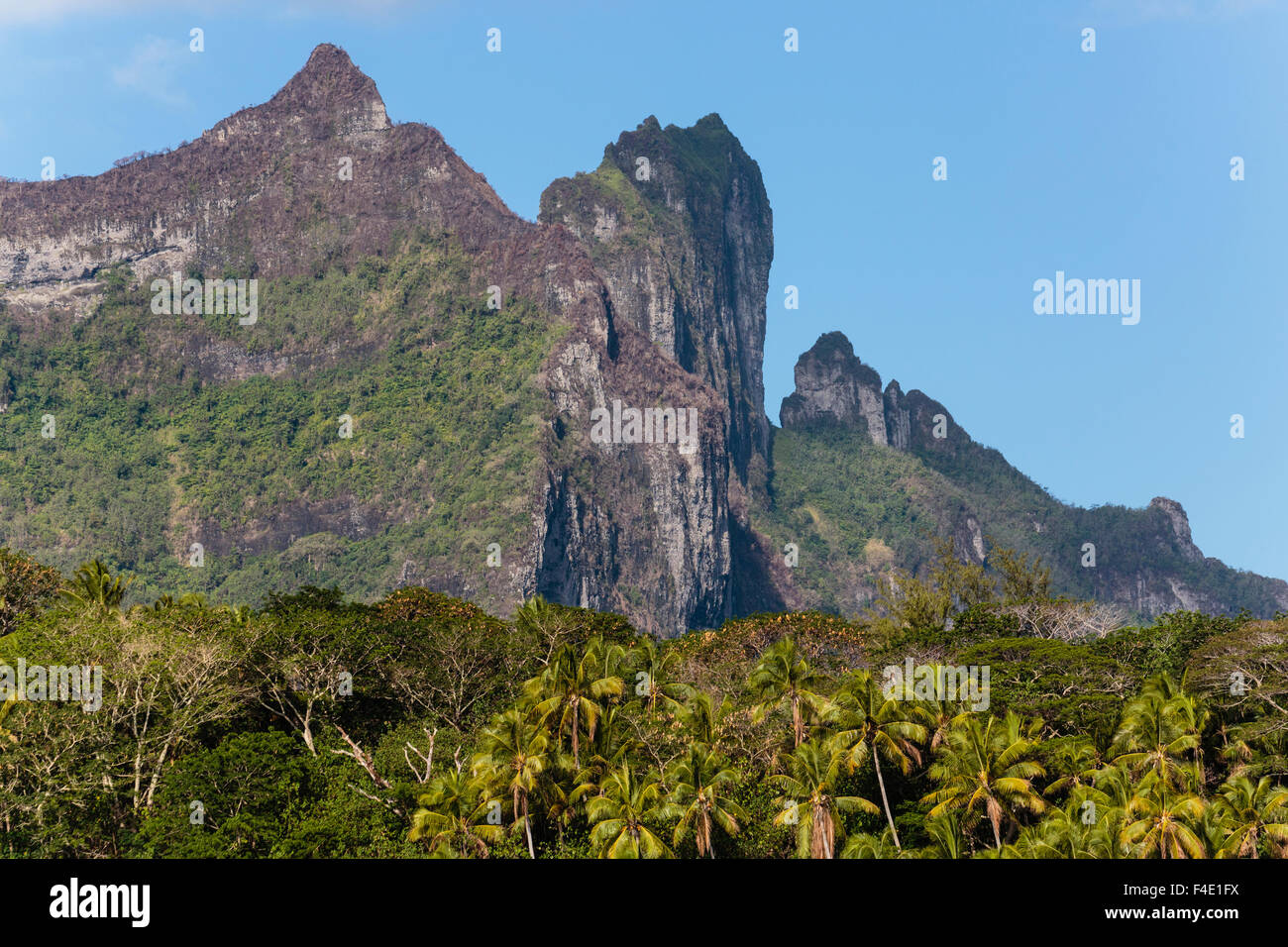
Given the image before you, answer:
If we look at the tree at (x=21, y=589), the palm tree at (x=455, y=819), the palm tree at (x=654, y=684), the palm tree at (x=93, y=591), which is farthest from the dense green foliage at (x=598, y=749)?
the tree at (x=21, y=589)

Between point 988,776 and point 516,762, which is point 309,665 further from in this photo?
point 988,776

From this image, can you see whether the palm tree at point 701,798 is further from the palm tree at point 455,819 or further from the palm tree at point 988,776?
the palm tree at point 988,776

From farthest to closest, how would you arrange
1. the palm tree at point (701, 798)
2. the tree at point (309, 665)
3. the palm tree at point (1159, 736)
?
the tree at point (309, 665)
the palm tree at point (1159, 736)
the palm tree at point (701, 798)

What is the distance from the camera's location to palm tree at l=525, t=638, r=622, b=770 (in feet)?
192

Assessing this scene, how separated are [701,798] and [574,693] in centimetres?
867

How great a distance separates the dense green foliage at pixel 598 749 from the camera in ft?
173

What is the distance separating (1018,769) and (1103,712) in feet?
49.2

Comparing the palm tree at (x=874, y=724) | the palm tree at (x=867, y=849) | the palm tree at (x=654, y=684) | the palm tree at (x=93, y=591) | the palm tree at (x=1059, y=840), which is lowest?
the palm tree at (x=867, y=849)

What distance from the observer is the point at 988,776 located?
179 ft

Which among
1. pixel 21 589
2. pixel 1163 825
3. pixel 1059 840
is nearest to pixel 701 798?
pixel 1059 840

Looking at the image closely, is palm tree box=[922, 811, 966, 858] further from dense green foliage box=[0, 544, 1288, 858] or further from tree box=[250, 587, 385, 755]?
tree box=[250, 587, 385, 755]

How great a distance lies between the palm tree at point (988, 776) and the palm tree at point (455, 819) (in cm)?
1687
